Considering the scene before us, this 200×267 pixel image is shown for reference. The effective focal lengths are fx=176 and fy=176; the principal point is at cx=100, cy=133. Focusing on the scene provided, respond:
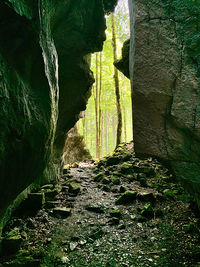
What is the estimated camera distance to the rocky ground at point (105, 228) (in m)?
3.91

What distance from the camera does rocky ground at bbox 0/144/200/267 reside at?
3906mm

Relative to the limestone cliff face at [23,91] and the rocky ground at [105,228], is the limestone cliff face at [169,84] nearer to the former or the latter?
the rocky ground at [105,228]

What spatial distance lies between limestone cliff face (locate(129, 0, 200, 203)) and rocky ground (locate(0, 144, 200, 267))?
1597mm

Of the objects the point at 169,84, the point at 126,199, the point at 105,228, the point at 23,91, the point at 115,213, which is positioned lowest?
the point at 105,228

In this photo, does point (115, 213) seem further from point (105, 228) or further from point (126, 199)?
point (126, 199)

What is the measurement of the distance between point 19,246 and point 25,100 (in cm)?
348

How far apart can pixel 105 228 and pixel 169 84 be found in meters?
4.15

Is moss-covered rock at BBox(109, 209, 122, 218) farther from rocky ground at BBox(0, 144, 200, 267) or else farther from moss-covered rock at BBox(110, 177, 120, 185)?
moss-covered rock at BBox(110, 177, 120, 185)

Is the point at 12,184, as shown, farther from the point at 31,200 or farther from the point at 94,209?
the point at 94,209

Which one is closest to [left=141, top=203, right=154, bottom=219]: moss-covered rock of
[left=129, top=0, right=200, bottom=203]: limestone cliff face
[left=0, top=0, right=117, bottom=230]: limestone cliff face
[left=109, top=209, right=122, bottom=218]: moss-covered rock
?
[left=109, top=209, right=122, bottom=218]: moss-covered rock

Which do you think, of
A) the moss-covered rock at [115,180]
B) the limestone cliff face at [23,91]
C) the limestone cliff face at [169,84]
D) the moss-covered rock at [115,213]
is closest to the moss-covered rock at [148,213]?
the moss-covered rock at [115,213]


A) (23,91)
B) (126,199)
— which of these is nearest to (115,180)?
(126,199)

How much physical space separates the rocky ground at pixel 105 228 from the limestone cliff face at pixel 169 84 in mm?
1597

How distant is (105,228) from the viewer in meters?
4.97
